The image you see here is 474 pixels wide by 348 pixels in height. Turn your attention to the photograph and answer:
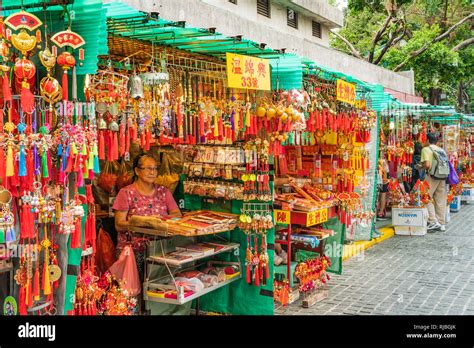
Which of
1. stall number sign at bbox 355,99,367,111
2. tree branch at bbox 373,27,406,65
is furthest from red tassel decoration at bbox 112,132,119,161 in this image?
tree branch at bbox 373,27,406,65

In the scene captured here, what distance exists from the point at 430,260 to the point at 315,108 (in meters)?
3.90

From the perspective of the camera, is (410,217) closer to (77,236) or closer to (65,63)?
(77,236)

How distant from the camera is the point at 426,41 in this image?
658 inches

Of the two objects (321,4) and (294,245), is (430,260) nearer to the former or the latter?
(294,245)

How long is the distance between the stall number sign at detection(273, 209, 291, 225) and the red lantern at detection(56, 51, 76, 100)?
137 inches

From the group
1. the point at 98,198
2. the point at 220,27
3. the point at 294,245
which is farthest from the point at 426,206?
the point at 98,198

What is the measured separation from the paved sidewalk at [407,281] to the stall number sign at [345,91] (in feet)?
8.19

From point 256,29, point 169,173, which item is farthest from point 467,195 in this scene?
point 169,173

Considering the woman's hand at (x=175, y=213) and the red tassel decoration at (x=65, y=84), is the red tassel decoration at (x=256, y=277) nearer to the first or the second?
the woman's hand at (x=175, y=213)

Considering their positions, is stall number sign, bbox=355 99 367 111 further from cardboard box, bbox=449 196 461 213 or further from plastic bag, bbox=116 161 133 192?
cardboard box, bbox=449 196 461 213

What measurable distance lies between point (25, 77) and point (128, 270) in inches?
85.5

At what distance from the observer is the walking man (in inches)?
410

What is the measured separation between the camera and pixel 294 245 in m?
6.47

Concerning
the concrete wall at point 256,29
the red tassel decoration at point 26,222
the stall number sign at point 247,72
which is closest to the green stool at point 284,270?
the stall number sign at point 247,72
